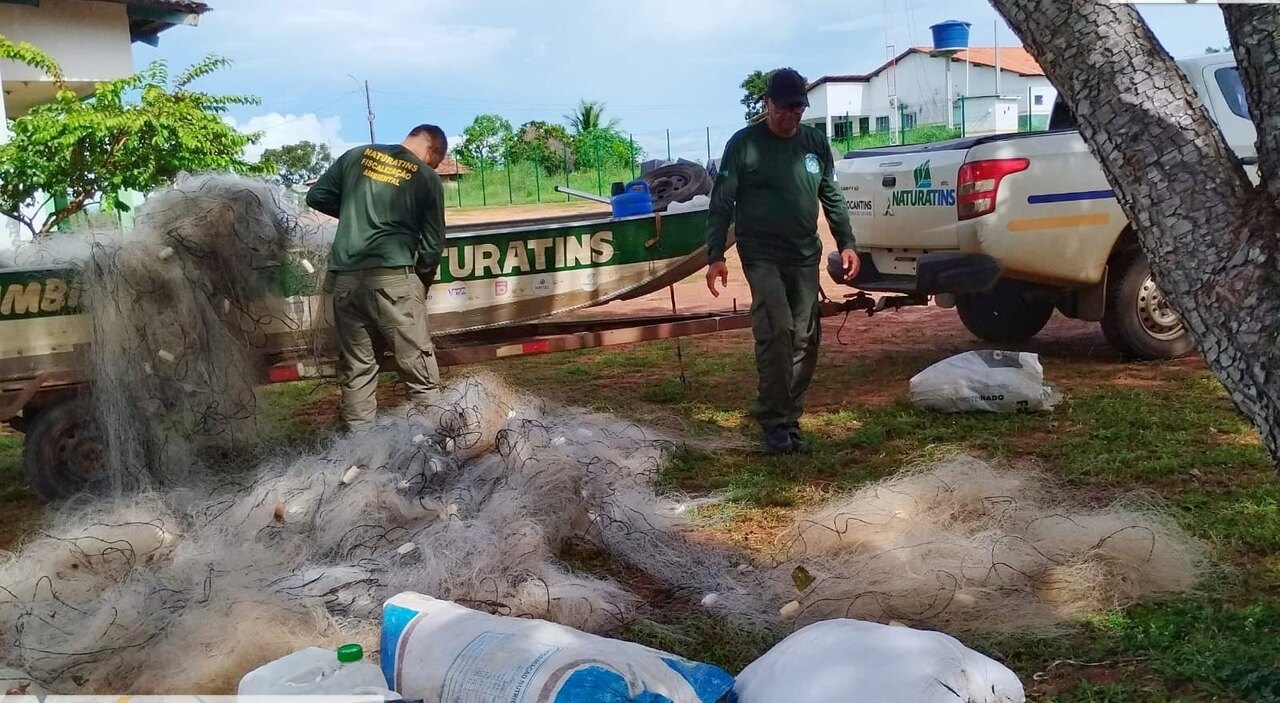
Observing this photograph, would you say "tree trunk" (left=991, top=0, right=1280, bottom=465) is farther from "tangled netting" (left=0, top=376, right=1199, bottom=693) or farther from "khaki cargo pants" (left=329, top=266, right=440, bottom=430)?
"khaki cargo pants" (left=329, top=266, right=440, bottom=430)

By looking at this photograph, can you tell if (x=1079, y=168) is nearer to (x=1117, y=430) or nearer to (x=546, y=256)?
(x=1117, y=430)

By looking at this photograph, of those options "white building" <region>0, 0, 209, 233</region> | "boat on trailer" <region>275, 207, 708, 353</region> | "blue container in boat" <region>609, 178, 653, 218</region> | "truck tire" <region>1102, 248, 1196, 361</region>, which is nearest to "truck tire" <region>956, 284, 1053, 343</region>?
"truck tire" <region>1102, 248, 1196, 361</region>

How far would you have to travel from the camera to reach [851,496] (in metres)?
4.73

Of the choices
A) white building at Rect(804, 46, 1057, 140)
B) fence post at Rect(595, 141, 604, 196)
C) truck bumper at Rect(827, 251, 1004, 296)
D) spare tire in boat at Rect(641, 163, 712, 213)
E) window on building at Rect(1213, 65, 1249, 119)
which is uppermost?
white building at Rect(804, 46, 1057, 140)

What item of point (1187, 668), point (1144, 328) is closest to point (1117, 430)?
point (1144, 328)

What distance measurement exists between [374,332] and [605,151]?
35313 mm

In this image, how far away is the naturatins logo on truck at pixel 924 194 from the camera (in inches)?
278

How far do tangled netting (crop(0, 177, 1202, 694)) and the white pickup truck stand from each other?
2.51 m

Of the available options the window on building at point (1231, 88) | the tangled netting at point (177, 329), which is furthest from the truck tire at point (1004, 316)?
Result: the tangled netting at point (177, 329)

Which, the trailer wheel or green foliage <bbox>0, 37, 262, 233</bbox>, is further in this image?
green foliage <bbox>0, 37, 262, 233</bbox>

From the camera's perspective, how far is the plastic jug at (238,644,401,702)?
2.61 meters

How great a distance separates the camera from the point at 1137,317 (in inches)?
287

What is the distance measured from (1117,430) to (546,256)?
140 inches

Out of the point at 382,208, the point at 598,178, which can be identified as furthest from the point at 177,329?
the point at 598,178
